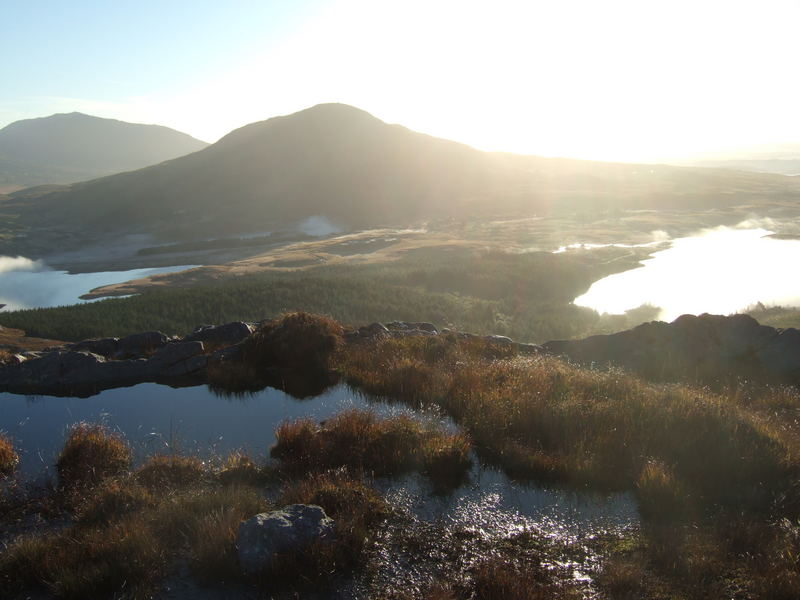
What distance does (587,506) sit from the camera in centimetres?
804

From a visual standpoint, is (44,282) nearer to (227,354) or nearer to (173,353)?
(173,353)

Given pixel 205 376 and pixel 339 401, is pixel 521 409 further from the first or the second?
pixel 205 376

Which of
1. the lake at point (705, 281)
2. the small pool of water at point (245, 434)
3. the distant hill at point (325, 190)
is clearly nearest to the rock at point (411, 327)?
the small pool of water at point (245, 434)

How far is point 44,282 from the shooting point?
96.1 metres

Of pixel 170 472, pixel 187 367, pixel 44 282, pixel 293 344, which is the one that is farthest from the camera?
pixel 44 282

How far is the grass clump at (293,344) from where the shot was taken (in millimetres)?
15023

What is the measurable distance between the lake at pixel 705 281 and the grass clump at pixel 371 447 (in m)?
43.4

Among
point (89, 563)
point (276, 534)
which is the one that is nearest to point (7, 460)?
point (89, 563)

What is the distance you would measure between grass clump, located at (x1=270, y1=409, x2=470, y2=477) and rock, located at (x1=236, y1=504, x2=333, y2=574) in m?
1.79

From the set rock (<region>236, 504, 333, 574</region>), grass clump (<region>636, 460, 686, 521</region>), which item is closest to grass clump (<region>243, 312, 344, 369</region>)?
rock (<region>236, 504, 333, 574</region>)

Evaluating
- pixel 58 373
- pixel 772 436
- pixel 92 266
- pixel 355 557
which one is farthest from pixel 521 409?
pixel 92 266

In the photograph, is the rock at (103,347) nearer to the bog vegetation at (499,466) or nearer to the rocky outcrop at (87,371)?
the rocky outcrop at (87,371)

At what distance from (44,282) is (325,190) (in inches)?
3351

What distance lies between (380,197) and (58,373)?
14907 cm
